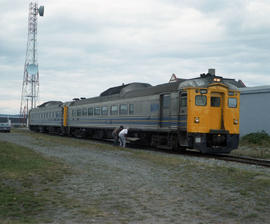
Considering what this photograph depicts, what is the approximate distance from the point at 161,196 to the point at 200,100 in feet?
32.5

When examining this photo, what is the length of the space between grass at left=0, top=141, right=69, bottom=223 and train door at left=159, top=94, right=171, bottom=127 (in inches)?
305

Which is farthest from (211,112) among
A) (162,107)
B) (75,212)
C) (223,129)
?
(75,212)

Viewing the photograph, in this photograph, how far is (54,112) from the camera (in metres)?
38.8

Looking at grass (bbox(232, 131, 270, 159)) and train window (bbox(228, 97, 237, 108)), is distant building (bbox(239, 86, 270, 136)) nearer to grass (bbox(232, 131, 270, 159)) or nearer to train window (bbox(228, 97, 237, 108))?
grass (bbox(232, 131, 270, 159))

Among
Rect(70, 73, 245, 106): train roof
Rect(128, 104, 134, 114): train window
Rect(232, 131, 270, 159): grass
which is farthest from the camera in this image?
Rect(128, 104, 134, 114): train window

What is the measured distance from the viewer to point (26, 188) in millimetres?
7512

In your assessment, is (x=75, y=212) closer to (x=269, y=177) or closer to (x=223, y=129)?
(x=269, y=177)

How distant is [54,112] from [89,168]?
2912 centimetres

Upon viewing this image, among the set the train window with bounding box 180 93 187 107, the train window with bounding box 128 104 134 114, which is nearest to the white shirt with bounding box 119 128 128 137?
the train window with bounding box 128 104 134 114

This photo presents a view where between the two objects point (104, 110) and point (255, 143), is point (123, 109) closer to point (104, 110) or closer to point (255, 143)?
point (104, 110)

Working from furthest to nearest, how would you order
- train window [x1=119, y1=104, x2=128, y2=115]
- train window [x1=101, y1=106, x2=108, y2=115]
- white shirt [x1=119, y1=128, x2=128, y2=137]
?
train window [x1=101, y1=106, x2=108, y2=115] → train window [x1=119, y1=104, x2=128, y2=115] → white shirt [x1=119, y1=128, x2=128, y2=137]

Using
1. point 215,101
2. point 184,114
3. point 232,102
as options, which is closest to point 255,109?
point 232,102

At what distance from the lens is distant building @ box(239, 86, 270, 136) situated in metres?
23.6

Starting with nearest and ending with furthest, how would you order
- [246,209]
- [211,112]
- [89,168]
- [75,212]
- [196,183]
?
[75,212], [246,209], [196,183], [89,168], [211,112]
